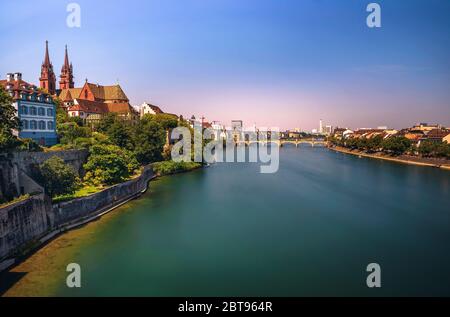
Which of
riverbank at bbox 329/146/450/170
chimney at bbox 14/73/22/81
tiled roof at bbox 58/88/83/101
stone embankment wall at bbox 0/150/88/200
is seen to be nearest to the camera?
stone embankment wall at bbox 0/150/88/200

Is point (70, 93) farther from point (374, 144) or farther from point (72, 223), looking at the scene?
point (374, 144)

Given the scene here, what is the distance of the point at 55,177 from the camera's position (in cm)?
1720

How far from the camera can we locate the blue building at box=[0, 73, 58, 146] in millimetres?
21222

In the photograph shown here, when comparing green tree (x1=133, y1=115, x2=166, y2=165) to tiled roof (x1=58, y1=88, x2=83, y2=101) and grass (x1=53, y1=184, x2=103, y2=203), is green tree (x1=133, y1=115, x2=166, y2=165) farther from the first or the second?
tiled roof (x1=58, y1=88, x2=83, y2=101)

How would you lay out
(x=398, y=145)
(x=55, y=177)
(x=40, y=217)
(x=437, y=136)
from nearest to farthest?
(x=40, y=217), (x=55, y=177), (x=398, y=145), (x=437, y=136)

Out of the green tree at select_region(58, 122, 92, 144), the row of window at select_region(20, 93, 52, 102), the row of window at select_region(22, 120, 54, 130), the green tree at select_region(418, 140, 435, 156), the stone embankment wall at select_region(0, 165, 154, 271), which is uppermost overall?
the row of window at select_region(20, 93, 52, 102)

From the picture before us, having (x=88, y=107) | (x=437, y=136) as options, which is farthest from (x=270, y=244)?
(x=437, y=136)

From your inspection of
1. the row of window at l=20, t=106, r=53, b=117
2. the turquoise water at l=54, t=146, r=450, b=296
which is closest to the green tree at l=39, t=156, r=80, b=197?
the turquoise water at l=54, t=146, r=450, b=296

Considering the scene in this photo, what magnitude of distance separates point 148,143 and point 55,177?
16.5 meters

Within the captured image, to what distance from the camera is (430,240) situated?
1564 cm

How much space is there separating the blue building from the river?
27.1 ft

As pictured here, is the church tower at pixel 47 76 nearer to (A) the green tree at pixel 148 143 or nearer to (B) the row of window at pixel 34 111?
(A) the green tree at pixel 148 143

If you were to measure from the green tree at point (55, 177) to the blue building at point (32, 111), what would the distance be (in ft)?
17.4
